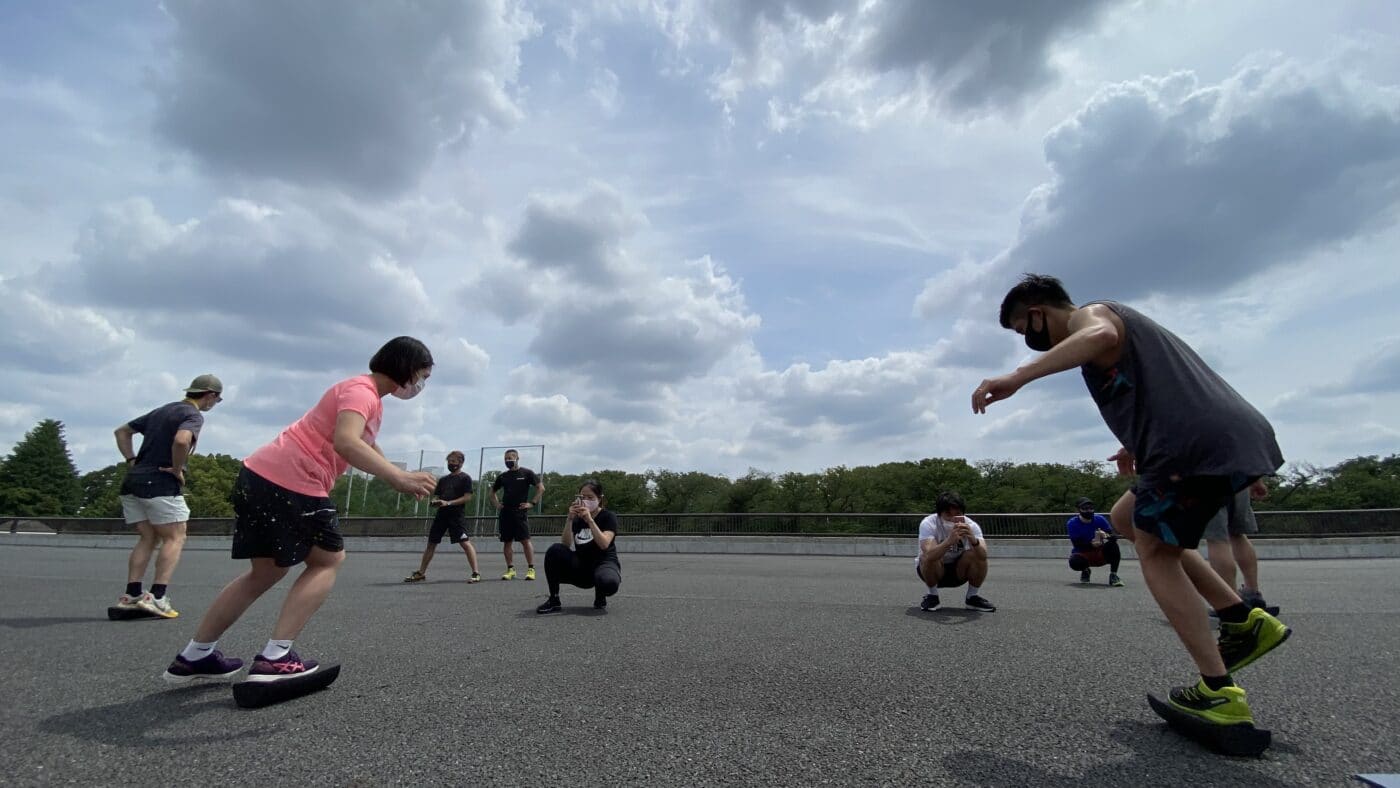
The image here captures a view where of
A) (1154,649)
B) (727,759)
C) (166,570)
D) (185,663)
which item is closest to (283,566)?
(185,663)

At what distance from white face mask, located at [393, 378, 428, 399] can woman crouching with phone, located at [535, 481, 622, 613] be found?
9.15 feet

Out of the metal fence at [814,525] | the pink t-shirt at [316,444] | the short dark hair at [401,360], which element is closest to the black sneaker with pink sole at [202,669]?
the pink t-shirt at [316,444]

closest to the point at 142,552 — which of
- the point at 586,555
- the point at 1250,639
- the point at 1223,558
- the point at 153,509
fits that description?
the point at 153,509

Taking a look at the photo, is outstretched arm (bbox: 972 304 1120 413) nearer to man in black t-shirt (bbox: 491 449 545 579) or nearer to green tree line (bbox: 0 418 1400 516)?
man in black t-shirt (bbox: 491 449 545 579)

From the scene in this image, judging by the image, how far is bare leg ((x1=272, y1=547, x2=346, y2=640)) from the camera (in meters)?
3.04

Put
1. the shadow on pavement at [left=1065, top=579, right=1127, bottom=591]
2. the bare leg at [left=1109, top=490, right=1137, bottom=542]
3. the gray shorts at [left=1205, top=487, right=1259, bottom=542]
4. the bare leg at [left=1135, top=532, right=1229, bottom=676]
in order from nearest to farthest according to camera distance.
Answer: the bare leg at [left=1135, top=532, right=1229, bottom=676]
the bare leg at [left=1109, top=490, right=1137, bottom=542]
the gray shorts at [left=1205, top=487, right=1259, bottom=542]
the shadow on pavement at [left=1065, top=579, right=1127, bottom=591]

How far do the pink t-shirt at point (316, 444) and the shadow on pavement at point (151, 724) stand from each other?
0.97m

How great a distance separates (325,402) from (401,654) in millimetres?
1635

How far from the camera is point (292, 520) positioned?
3131mm

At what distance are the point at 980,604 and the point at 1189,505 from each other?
4.05 m

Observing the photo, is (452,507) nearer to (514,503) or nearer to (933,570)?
(514,503)

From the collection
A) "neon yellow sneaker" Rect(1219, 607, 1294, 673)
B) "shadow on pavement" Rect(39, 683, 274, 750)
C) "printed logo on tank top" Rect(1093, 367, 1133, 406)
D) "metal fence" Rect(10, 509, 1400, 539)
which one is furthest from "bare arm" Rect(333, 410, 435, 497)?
"metal fence" Rect(10, 509, 1400, 539)

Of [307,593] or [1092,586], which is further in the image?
[1092,586]

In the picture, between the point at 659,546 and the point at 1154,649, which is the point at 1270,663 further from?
the point at 659,546
